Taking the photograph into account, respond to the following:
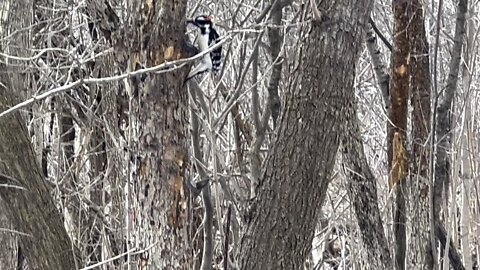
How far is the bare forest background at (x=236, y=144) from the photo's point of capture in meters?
2.70

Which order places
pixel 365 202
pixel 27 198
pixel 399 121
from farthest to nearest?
pixel 399 121 → pixel 365 202 → pixel 27 198

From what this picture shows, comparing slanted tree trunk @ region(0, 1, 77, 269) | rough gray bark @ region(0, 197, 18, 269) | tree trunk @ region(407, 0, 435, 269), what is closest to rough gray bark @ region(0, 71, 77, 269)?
slanted tree trunk @ region(0, 1, 77, 269)

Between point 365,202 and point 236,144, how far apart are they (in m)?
1.08

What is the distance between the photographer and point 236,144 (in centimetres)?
502

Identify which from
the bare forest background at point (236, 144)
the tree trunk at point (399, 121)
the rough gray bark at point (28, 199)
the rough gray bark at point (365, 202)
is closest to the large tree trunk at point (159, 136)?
the bare forest background at point (236, 144)

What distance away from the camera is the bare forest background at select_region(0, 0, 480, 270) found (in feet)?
8.87

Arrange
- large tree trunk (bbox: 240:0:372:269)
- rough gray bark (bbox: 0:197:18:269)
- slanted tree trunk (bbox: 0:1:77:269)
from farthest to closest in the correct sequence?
rough gray bark (bbox: 0:197:18:269)
slanted tree trunk (bbox: 0:1:77:269)
large tree trunk (bbox: 240:0:372:269)

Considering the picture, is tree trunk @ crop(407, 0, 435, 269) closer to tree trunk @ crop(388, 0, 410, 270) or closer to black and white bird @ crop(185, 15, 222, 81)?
tree trunk @ crop(388, 0, 410, 270)

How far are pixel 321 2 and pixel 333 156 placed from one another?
1.78ft

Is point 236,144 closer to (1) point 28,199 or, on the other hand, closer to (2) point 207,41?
(1) point 28,199

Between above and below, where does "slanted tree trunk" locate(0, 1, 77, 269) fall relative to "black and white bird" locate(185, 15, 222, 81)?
below

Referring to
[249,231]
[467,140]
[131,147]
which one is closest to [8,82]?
[131,147]

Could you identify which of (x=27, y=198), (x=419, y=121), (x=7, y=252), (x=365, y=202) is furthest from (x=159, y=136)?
(x=7, y=252)

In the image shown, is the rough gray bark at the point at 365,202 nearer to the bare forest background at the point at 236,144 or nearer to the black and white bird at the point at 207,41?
the bare forest background at the point at 236,144
